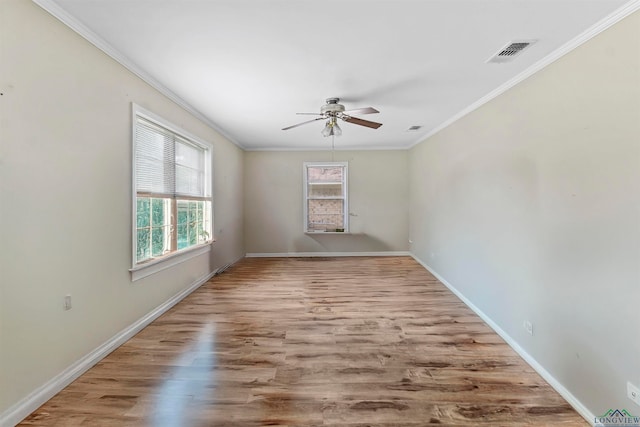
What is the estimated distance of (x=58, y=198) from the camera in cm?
177

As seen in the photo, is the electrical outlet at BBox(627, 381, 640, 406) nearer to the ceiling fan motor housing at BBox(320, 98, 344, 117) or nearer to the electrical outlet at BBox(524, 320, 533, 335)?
the electrical outlet at BBox(524, 320, 533, 335)

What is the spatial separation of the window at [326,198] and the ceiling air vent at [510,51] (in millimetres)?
4075

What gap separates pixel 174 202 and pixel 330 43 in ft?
8.91

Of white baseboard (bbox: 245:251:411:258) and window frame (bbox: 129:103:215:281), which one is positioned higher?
window frame (bbox: 129:103:215:281)

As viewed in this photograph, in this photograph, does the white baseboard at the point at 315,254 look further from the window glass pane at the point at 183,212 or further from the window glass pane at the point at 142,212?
the window glass pane at the point at 142,212

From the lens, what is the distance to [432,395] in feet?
5.88

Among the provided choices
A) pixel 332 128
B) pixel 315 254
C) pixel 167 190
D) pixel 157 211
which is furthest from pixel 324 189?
pixel 157 211

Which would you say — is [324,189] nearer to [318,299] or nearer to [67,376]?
[318,299]

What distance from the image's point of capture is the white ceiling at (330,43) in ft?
5.25

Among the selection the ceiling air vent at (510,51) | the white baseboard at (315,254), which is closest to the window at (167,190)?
the white baseboard at (315,254)

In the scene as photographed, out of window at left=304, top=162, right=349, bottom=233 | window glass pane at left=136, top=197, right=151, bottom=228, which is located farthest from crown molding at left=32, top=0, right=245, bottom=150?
window at left=304, top=162, right=349, bottom=233

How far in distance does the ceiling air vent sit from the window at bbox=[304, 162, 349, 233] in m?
4.07

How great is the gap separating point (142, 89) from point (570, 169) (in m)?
3.72

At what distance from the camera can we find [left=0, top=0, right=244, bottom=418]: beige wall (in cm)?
150
